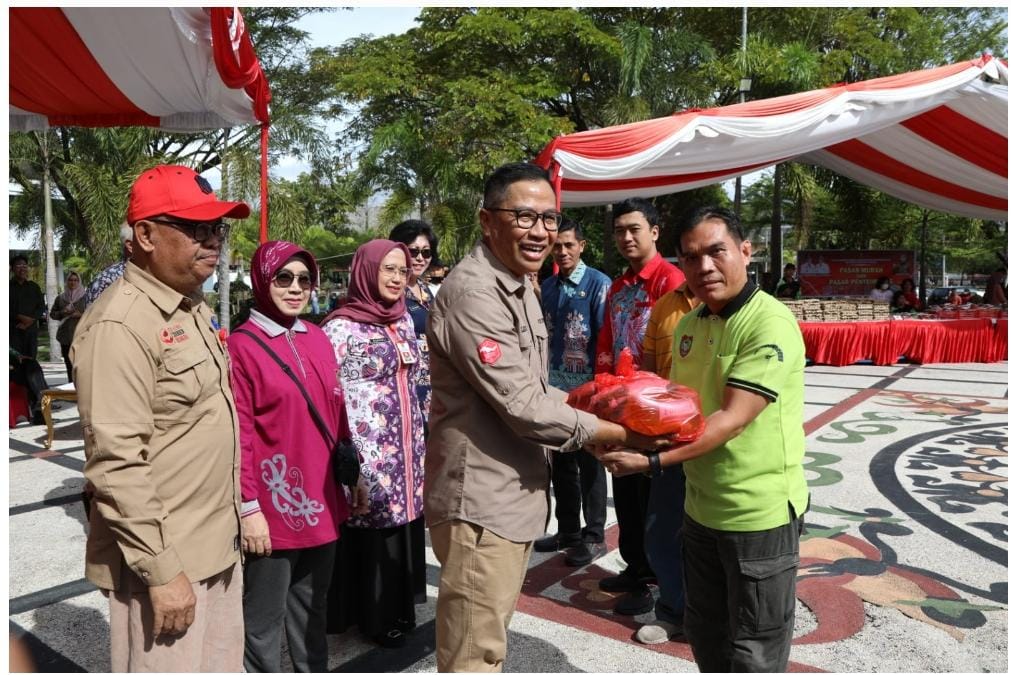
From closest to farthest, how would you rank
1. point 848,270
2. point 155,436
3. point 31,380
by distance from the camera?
1. point 155,436
2. point 31,380
3. point 848,270

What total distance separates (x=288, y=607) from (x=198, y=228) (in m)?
1.29

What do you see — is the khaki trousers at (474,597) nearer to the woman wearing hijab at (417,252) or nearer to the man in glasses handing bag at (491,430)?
the man in glasses handing bag at (491,430)

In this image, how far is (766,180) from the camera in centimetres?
2723

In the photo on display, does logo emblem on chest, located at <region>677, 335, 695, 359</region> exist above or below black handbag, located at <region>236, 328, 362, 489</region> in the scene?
above

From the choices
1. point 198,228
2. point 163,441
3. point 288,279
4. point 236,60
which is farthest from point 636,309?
point 236,60

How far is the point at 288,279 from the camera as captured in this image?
7.79 feet

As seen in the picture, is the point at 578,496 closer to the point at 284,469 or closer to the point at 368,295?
the point at 368,295

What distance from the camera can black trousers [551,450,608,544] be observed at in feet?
12.1

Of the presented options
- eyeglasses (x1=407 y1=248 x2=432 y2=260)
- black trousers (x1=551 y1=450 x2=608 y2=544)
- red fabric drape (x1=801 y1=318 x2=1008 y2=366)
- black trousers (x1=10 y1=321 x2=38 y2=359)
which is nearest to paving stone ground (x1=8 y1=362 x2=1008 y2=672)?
black trousers (x1=551 y1=450 x2=608 y2=544)

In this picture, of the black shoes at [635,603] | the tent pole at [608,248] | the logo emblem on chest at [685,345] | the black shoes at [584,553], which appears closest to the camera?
the logo emblem on chest at [685,345]

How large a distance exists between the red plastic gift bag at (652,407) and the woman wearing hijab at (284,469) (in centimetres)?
92

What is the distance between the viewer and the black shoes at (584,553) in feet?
11.5

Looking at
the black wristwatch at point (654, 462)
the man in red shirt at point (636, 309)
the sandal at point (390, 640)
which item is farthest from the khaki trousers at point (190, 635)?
the man in red shirt at point (636, 309)

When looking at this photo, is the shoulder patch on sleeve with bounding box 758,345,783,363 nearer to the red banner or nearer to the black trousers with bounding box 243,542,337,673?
the black trousers with bounding box 243,542,337,673
